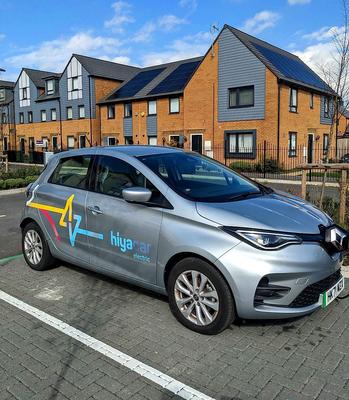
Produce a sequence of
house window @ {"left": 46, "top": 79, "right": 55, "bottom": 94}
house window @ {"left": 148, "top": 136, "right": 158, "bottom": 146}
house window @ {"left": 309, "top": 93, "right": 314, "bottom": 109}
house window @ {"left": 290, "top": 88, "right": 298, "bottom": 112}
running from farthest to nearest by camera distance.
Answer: house window @ {"left": 46, "top": 79, "right": 55, "bottom": 94} → house window @ {"left": 148, "top": 136, "right": 158, "bottom": 146} → house window @ {"left": 309, "top": 93, "right": 314, "bottom": 109} → house window @ {"left": 290, "top": 88, "right": 298, "bottom": 112}

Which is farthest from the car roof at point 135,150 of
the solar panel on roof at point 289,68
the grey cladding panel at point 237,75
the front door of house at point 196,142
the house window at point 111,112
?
the house window at point 111,112

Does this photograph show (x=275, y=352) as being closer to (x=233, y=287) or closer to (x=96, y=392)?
(x=233, y=287)

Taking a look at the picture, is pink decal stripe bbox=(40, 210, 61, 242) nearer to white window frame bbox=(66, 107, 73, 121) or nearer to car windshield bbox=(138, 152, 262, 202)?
car windshield bbox=(138, 152, 262, 202)

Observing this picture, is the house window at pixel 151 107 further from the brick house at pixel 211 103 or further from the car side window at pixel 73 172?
the car side window at pixel 73 172

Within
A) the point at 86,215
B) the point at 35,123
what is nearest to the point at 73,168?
the point at 86,215

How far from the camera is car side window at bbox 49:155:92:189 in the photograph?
4.81m

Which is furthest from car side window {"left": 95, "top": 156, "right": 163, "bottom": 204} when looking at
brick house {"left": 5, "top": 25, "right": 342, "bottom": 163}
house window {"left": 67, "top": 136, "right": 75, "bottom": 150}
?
house window {"left": 67, "top": 136, "right": 75, "bottom": 150}

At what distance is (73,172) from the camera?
16.6 feet

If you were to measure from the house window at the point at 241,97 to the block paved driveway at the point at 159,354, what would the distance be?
73.6ft

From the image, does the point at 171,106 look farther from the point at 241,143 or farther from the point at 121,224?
the point at 121,224

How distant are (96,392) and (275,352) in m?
1.46

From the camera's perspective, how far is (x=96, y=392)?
9.29ft

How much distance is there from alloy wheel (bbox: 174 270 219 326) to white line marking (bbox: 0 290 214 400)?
688mm

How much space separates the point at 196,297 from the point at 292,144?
2440cm
